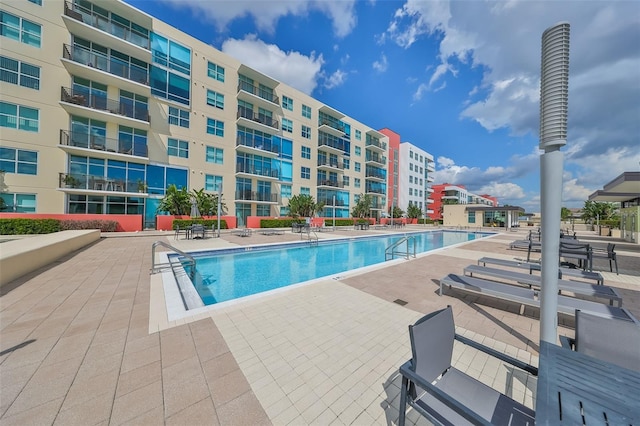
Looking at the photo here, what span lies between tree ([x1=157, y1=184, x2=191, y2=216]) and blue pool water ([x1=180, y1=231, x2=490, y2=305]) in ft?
35.9

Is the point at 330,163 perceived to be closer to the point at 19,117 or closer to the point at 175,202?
the point at 175,202

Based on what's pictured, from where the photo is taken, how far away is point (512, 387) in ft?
8.36

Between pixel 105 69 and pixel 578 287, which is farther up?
pixel 105 69

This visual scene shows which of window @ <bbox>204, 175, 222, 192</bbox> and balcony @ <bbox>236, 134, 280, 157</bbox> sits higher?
balcony @ <bbox>236, 134, 280, 157</bbox>

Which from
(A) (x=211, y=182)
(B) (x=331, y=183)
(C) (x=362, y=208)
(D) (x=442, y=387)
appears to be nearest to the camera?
(D) (x=442, y=387)

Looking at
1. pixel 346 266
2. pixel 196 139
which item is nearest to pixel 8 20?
pixel 196 139

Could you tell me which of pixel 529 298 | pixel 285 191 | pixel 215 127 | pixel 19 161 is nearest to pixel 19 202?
pixel 19 161

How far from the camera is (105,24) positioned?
17875 mm

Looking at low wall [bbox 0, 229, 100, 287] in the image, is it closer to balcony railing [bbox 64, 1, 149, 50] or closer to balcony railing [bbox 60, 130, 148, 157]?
balcony railing [bbox 60, 130, 148, 157]

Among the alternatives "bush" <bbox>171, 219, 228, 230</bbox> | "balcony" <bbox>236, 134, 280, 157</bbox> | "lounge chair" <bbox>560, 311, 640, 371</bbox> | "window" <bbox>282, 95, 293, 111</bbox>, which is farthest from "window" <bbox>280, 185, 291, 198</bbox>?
"lounge chair" <bbox>560, 311, 640, 371</bbox>

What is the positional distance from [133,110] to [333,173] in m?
24.7

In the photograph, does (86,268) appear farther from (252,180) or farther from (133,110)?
(252,180)

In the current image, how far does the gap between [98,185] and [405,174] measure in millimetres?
48963

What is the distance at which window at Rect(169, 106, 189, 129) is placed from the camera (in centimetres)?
2145
